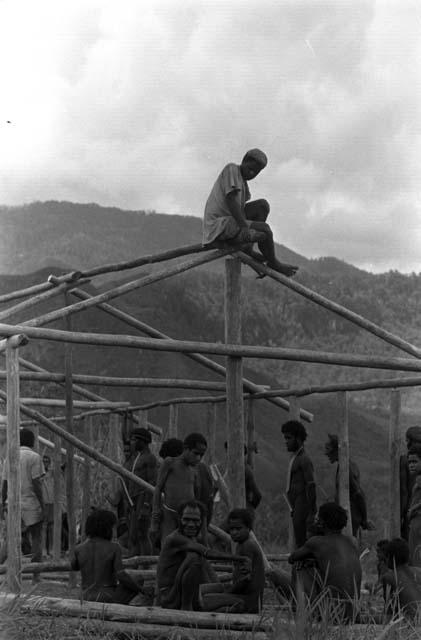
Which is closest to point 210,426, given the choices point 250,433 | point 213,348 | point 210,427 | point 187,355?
point 210,427

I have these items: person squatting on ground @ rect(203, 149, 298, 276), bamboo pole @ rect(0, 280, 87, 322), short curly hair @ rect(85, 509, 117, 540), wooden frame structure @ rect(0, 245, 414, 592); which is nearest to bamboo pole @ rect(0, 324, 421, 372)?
wooden frame structure @ rect(0, 245, 414, 592)

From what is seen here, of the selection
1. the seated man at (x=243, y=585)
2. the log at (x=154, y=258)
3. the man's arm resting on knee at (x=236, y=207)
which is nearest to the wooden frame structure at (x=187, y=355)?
the log at (x=154, y=258)

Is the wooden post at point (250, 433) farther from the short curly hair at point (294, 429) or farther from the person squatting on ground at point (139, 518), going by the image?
the short curly hair at point (294, 429)

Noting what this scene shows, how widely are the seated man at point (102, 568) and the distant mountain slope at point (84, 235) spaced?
6885 centimetres

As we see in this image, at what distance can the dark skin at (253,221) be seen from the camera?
973 cm

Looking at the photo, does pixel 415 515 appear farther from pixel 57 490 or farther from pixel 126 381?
pixel 57 490

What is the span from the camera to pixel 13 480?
777 cm

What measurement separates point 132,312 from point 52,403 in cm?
3201

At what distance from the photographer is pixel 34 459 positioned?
11133 mm

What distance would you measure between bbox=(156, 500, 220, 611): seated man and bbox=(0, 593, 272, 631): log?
1.10 ft

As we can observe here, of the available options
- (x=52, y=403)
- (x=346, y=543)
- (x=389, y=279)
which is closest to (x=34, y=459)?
(x=52, y=403)

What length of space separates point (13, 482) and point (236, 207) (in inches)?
130

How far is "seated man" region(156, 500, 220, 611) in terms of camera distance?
7.29 m

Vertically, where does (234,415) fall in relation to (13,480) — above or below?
above
